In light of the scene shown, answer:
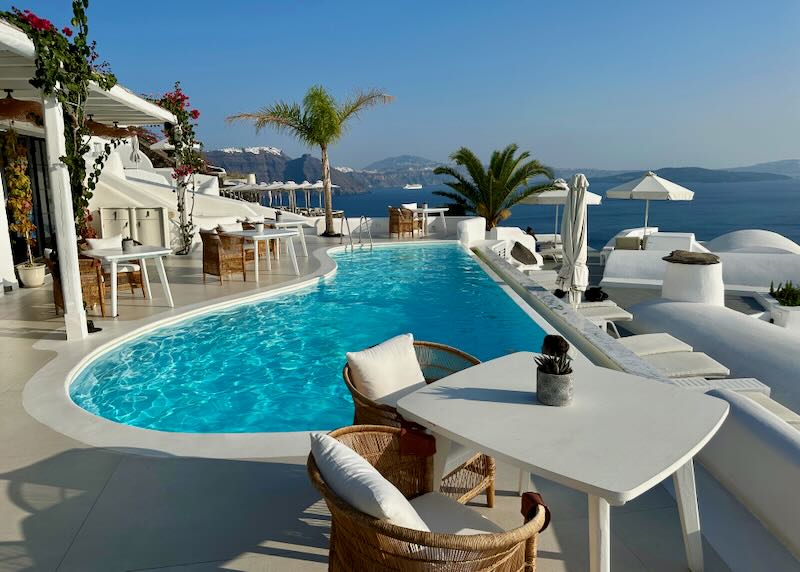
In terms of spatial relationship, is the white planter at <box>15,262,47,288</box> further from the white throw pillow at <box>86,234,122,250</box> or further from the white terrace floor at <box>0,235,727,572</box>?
the white terrace floor at <box>0,235,727,572</box>


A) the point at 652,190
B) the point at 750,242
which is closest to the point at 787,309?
the point at 652,190

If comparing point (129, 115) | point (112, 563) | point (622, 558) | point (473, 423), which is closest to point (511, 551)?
point (473, 423)

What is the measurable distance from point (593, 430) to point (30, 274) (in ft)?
28.9

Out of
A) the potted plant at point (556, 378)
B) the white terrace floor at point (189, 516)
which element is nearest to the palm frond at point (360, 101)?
the white terrace floor at point (189, 516)

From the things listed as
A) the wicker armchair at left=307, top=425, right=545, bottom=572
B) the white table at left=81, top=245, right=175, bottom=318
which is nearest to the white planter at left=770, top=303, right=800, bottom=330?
the wicker armchair at left=307, top=425, right=545, bottom=572

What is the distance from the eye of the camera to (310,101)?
642 inches

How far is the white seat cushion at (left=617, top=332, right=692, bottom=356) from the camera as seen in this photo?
528 cm

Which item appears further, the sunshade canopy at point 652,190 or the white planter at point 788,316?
the sunshade canopy at point 652,190

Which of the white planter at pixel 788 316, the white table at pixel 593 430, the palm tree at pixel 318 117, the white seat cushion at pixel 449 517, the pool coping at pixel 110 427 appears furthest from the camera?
the palm tree at pixel 318 117

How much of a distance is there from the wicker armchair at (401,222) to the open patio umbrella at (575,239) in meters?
8.52

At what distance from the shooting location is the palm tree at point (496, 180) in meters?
18.5

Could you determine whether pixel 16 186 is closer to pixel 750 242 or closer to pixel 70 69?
pixel 70 69

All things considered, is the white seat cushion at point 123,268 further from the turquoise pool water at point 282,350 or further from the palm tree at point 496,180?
the palm tree at point 496,180

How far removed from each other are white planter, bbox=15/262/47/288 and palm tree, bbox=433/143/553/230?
12.9 m
